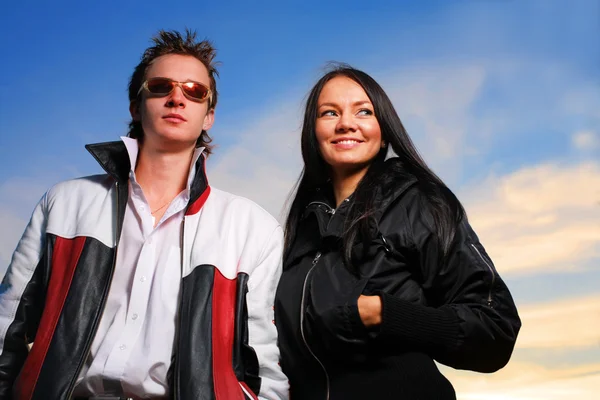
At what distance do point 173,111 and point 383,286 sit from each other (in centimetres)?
165

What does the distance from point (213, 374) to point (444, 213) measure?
1.60 m

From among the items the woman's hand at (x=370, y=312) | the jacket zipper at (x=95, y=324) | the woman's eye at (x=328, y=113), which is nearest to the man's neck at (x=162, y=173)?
the jacket zipper at (x=95, y=324)

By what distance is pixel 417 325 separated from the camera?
3598mm

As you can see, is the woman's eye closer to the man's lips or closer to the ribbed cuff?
the man's lips

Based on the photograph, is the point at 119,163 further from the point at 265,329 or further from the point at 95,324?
the point at 265,329

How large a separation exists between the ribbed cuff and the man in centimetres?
67

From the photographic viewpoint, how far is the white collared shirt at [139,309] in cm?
338

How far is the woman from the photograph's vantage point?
11.8 ft

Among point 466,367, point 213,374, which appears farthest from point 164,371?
point 466,367

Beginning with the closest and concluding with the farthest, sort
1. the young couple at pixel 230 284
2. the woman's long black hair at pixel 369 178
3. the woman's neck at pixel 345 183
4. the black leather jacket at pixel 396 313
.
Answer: the young couple at pixel 230 284, the black leather jacket at pixel 396 313, the woman's long black hair at pixel 369 178, the woman's neck at pixel 345 183

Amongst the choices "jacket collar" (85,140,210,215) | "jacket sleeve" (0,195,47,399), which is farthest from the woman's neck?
"jacket sleeve" (0,195,47,399)

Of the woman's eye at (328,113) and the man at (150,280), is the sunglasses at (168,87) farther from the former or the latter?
the woman's eye at (328,113)

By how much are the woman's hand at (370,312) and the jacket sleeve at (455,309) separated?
0.04m

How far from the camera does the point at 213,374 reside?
11.4 ft
